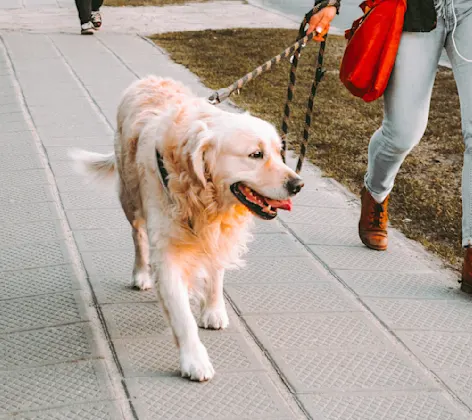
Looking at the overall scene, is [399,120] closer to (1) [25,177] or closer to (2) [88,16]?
(1) [25,177]

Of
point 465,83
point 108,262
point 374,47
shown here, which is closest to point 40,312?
point 108,262

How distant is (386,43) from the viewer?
425 centimetres

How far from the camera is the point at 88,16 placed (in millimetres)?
11242

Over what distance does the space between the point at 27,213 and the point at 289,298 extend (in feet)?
6.08

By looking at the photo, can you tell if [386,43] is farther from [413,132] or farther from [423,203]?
[423,203]

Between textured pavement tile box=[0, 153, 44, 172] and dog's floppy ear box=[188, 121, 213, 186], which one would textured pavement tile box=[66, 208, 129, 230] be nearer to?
textured pavement tile box=[0, 153, 44, 172]

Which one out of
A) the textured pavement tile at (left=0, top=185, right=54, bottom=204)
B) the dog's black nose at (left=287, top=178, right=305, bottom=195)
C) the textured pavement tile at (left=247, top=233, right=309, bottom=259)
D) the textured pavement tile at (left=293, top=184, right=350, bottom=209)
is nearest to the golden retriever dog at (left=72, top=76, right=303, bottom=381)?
the dog's black nose at (left=287, top=178, right=305, bottom=195)

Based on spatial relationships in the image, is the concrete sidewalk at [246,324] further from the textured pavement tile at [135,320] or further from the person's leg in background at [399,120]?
the person's leg in background at [399,120]

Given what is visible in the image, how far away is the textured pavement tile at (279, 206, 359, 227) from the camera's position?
527cm

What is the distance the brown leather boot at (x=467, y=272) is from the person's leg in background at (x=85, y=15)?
8029 mm

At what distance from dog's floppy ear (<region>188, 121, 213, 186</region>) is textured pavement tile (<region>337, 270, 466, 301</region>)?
1.37 metres

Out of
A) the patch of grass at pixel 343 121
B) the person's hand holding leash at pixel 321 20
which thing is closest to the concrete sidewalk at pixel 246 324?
the patch of grass at pixel 343 121

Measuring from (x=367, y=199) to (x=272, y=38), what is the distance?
6882 mm

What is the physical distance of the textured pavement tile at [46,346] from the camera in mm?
3473
